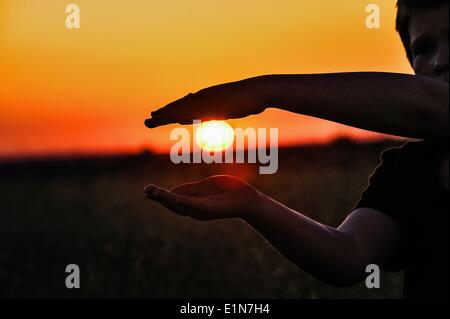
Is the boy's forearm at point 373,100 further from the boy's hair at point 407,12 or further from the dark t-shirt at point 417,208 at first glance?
the boy's hair at point 407,12

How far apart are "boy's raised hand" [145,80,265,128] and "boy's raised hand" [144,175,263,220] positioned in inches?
10.4

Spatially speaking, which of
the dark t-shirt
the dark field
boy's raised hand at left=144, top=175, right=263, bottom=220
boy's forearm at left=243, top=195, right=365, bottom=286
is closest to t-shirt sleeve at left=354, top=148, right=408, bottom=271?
the dark t-shirt

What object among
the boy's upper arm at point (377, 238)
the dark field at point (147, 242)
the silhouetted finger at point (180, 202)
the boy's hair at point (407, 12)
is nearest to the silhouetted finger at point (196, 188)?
the silhouetted finger at point (180, 202)

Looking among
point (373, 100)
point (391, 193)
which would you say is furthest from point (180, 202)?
point (391, 193)

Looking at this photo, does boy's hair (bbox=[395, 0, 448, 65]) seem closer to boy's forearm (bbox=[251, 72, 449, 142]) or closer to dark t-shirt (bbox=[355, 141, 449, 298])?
dark t-shirt (bbox=[355, 141, 449, 298])

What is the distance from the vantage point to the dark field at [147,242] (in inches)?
309

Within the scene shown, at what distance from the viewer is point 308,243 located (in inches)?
86.0

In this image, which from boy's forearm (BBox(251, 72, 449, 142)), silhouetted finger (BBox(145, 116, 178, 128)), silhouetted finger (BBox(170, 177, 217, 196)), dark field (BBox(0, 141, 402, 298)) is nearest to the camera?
boy's forearm (BBox(251, 72, 449, 142))

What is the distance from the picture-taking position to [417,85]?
63.6 inches

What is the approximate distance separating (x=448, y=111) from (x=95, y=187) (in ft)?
51.0

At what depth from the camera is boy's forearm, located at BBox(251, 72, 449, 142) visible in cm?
160

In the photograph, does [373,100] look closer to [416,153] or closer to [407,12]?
[416,153]
